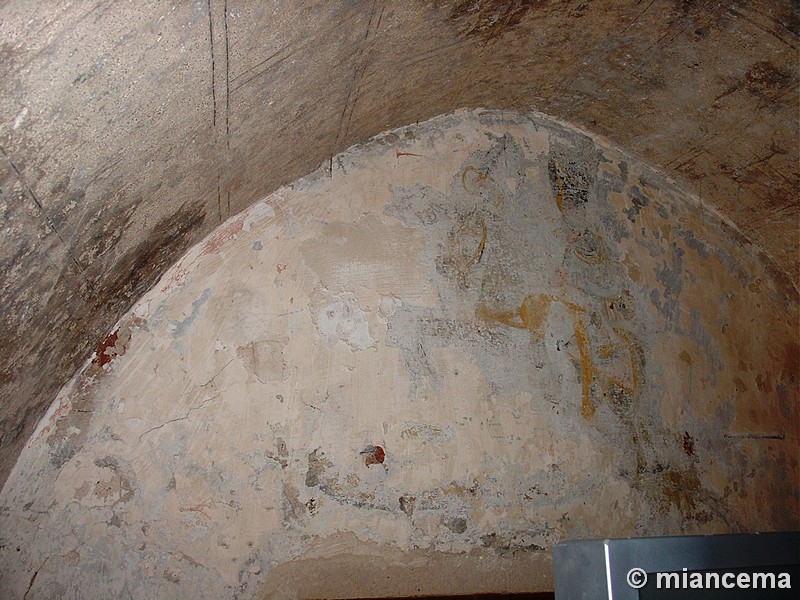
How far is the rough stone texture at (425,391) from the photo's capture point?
2.51 metres

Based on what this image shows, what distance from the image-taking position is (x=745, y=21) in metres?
2.57

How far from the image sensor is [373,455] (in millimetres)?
2807

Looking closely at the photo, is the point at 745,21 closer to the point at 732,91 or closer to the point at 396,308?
the point at 732,91

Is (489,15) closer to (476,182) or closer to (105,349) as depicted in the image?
(476,182)

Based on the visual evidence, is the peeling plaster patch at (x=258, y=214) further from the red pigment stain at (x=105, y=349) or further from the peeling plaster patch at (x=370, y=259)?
the red pigment stain at (x=105, y=349)

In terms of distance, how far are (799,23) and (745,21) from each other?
17 centimetres

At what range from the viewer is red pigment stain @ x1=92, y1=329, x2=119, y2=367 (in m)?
2.54

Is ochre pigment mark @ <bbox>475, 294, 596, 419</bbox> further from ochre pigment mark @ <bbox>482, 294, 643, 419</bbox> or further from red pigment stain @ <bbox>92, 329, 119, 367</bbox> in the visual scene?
red pigment stain @ <bbox>92, 329, 119, 367</bbox>

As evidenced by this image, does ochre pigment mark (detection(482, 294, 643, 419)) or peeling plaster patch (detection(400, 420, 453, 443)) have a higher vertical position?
peeling plaster patch (detection(400, 420, 453, 443))

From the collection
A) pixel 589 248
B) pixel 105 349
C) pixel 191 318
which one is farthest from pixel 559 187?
pixel 105 349

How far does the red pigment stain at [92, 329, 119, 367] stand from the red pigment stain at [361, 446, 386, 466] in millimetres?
960

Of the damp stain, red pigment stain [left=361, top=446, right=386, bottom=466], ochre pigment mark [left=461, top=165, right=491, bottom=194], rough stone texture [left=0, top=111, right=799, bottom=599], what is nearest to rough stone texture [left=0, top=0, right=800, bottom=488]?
the damp stain

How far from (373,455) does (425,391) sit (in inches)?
12.9

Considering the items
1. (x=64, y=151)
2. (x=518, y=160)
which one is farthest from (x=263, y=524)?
(x=518, y=160)
